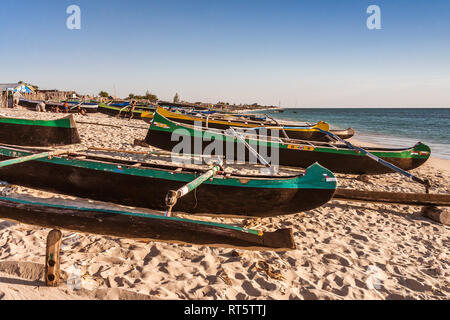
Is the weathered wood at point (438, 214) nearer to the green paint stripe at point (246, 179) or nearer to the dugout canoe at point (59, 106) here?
the green paint stripe at point (246, 179)

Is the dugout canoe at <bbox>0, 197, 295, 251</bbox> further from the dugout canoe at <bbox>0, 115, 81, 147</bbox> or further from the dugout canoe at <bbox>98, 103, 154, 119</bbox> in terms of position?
the dugout canoe at <bbox>98, 103, 154, 119</bbox>

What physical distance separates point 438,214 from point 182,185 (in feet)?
17.4

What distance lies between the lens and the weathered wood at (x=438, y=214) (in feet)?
16.3

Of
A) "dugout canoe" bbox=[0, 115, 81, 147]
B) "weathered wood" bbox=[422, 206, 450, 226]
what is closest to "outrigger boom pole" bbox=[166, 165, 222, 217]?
"weathered wood" bbox=[422, 206, 450, 226]

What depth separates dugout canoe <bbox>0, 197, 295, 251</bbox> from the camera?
2.72m

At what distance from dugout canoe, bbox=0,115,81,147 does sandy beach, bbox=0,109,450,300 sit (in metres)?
4.34

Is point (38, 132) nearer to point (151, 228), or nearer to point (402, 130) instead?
point (151, 228)

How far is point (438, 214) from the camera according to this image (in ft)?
16.5

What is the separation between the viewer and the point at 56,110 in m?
20.4

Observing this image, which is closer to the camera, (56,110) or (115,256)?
(115,256)

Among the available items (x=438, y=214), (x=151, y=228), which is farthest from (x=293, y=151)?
(x=151, y=228)
